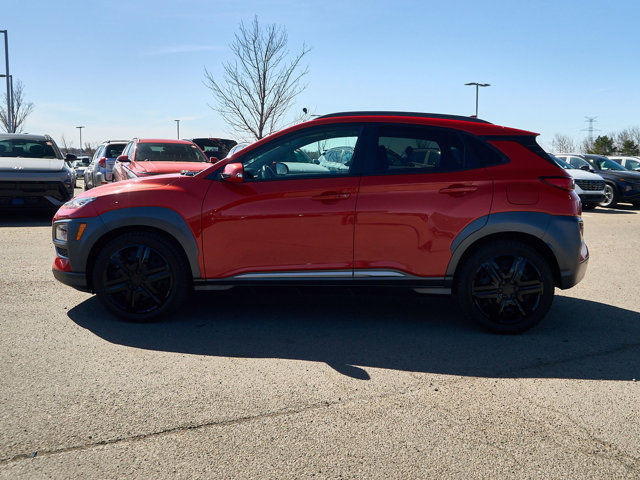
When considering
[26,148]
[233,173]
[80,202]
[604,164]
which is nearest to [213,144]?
[26,148]

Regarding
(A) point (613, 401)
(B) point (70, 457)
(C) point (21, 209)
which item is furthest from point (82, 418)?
(C) point (21, 209)

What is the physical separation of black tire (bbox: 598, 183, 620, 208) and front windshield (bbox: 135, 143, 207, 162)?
1290cm

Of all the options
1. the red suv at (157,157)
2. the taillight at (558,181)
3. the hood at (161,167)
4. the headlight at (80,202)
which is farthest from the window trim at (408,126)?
the red suv at (157,157)

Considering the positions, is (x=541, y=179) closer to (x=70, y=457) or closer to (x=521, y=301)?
(x=521, y=301)

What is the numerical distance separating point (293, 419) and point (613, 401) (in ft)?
6.40

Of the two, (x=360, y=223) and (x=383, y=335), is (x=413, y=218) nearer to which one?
(x=360, y=223)

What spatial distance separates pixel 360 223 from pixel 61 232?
8.56ft

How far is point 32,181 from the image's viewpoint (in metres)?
12.3

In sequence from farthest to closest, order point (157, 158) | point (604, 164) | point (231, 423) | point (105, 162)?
point (604, 164) → point (105, 162) → point (157, 158) → point (231, 423)

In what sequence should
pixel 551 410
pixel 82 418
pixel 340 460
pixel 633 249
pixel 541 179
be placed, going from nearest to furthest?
pixel 340 460 < pixel 82 418 < pixel 551 410 < pixel 541 179 < pixel 633 249

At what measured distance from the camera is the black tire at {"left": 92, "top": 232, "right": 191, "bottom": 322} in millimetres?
5031

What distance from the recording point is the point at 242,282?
4.98 metres

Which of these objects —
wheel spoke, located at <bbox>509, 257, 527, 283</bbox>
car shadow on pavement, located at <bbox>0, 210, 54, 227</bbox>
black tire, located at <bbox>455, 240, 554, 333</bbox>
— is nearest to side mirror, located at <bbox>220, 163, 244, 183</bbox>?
black tire, located at <bbox>455, 240, 554, 333</bbox>

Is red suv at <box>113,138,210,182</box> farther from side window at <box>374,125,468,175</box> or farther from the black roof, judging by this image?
side window at <box>374,125,468,175</box>
